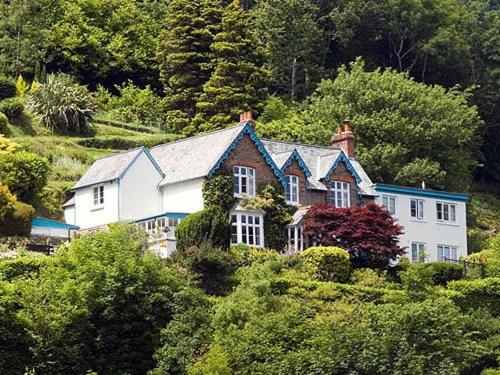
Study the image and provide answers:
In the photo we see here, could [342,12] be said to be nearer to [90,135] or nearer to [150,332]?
[90,135]

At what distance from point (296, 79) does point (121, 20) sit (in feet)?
→ 42.5

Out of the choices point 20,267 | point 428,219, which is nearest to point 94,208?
point 20,267

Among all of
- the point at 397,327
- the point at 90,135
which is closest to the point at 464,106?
the point at 90,135

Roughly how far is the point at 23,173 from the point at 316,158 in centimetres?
1558

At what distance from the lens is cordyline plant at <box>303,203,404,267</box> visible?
213ft

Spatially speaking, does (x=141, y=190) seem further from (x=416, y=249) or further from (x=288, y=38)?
(x=288, y=38)

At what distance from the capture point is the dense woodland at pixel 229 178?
171 ft

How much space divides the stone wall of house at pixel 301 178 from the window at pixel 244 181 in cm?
249

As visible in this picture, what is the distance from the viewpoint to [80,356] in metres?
52.3

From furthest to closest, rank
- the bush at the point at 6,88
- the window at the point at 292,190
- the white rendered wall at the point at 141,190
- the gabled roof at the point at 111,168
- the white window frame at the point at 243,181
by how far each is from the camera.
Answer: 1. the bush at the point at 6,88
2. the window at the point at 292,190
3. the gabled roof at the point at 111,168
4. the white rendered wall at the point at 141,190
5. the white window frame at the point at 243,181

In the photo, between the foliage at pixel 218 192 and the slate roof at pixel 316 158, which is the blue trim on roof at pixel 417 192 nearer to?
the slate roof at pixel 316 158

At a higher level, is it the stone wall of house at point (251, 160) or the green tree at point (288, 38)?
the green tree at point (288, 38)

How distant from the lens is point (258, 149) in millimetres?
67750

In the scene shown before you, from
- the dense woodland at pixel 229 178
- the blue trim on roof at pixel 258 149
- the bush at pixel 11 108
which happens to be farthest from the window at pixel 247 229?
the bush at pixel 11 108
